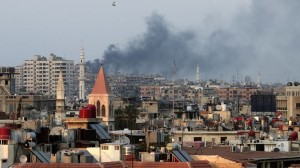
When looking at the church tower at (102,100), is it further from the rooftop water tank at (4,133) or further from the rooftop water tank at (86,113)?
the rooftop water tank at (4,133)

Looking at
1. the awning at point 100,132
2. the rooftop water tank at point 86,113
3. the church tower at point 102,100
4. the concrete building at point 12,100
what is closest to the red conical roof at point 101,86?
the church tower at point 102,100

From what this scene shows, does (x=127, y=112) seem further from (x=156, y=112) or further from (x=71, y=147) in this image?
(x=71, y=147)

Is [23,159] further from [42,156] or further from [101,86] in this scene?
[101,86]

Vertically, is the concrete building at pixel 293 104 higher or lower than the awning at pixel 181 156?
higher

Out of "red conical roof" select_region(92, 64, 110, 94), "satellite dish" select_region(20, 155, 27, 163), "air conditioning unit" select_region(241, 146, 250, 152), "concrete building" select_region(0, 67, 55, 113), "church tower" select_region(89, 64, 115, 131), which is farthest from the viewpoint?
"concrete building" select_region(0, 67, 55, 113)

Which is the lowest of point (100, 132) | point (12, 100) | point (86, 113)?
point (100, 132)

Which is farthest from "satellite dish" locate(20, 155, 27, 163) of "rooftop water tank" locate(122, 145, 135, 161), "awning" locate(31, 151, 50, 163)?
"rooftop water tank" locate(122, 145, 135, 161)

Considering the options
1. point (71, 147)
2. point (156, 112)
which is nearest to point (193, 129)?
point (71, 147)

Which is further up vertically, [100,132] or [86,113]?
[86,113]

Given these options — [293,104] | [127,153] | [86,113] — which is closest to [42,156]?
[127,153]

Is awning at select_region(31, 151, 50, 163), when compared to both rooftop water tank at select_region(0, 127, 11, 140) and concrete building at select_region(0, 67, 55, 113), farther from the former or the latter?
concrete building at select_region(0, 67, 55, 113)

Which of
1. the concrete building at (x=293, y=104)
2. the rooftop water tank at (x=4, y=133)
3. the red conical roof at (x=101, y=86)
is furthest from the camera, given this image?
the concrete building at (x=293, y=104)

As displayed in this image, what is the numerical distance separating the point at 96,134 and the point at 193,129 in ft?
89.4

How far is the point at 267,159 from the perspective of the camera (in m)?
51.7
